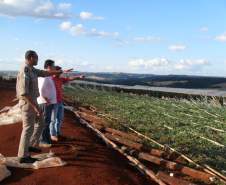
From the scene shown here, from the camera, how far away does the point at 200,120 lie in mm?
15688

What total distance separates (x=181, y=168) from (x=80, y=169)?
76.6 inches

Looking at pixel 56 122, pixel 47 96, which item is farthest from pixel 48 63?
pixel 56 122

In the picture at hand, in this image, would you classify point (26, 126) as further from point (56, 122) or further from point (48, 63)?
point (56, 122)

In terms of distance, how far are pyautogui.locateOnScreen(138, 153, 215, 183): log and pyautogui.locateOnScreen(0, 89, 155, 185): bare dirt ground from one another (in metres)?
0.50

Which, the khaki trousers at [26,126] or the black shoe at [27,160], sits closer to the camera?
the khaki trousers at [26,126]

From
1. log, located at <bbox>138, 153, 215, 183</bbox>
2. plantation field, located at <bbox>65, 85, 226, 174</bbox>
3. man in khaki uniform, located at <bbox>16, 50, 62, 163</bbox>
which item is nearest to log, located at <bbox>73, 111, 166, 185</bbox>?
log, located at <bbox>138, 153, 215, 183</bbox>

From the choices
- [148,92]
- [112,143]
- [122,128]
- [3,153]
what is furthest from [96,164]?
[148,92]

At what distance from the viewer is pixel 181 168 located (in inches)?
320

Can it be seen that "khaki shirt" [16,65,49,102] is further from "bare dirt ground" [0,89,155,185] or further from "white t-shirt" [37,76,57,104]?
"white t-shirt" [37,76,57,104]

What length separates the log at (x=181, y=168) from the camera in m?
7.71

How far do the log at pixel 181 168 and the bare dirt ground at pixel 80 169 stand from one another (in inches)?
19.5

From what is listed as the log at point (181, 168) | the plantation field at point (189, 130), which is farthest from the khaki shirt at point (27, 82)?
the plantation field at point (189, 130)

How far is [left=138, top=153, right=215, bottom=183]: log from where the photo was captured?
771 centimetres

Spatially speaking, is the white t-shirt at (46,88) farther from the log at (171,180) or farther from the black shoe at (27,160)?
the log at (171,180)
